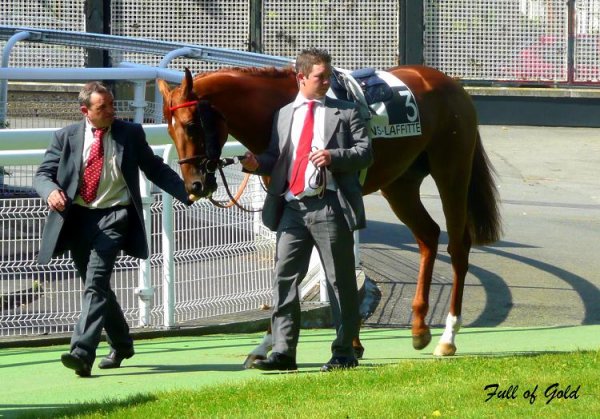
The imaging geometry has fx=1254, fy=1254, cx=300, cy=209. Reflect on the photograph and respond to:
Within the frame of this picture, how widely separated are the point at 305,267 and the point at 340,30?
15497mm

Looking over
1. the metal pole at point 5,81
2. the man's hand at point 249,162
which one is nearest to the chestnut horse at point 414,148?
the man's hand at point 249,162

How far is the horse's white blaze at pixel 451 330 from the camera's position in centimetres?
815

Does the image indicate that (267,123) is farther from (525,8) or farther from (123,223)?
(525,8)

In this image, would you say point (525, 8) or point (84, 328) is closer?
point (84, 328)

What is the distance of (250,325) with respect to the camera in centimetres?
913

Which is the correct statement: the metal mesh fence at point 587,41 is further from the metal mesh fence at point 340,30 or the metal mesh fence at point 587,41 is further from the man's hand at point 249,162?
the man's hand at point 249,162

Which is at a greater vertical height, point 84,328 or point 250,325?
point 84,328

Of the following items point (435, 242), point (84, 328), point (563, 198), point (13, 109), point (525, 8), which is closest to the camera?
point (84, 328)

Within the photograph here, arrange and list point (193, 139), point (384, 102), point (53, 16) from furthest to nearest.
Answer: point (53, 16)
point (384, 102)
point (193, 139)

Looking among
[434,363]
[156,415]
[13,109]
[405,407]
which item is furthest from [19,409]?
[13,109]

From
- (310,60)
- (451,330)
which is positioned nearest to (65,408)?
(310,60)

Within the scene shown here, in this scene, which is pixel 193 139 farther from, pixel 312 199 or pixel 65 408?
pixel 65 408

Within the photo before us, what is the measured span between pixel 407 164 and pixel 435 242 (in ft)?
2.66

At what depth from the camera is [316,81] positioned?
6910 millimetres
